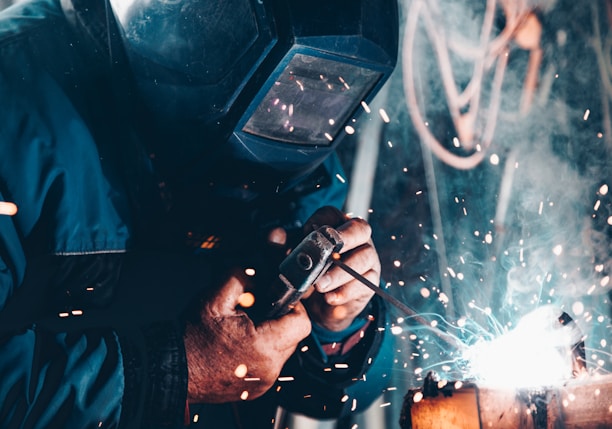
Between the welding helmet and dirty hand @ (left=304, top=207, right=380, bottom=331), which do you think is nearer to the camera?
the welding helmet

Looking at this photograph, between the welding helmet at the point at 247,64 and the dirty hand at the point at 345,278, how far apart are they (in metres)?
0.32

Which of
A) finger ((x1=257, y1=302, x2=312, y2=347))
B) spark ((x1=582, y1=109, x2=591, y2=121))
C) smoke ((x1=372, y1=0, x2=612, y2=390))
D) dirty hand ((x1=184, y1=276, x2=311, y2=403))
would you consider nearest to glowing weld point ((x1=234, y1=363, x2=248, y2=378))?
dirty hand ((x1=184, y1=276, x2=311, y2=403))

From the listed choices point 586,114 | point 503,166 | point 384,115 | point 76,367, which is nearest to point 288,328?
point 76,367

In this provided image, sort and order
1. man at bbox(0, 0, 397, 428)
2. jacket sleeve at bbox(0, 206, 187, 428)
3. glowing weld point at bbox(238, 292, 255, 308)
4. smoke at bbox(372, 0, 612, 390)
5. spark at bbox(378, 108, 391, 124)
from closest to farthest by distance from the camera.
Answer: jacket sleeve at bbox(0, 206, 187, 428) → man at bbox(0, 0, 397, 428) → glowing weld point at bbox(238, 292, 255, 308) → smoke at bbox(372, 0, 612, 390) → spark at bbox(378, 108, 391, 124)

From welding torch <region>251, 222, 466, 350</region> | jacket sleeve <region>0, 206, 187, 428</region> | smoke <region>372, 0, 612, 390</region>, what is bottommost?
jacket sleeve <region>0, 206, 187, 428</region>

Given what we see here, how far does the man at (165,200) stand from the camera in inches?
45.9

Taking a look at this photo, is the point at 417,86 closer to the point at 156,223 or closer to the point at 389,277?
the point at 389,277

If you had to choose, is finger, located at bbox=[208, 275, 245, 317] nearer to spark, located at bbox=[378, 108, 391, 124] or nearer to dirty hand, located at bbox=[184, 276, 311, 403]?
dirty hand, located at bbox=[184, 276, 311, 403]

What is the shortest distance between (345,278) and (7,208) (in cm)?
97

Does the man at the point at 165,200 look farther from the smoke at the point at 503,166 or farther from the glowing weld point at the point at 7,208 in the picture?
the smoke at the point at 503,166

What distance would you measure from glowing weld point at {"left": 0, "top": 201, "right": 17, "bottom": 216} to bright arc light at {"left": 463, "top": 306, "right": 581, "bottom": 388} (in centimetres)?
119

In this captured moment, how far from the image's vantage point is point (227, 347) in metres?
1.39

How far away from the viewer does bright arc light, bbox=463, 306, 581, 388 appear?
1307 millimetres

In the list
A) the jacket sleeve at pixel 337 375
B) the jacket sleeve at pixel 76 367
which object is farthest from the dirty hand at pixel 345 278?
the jacket sleeve at pixel 76 367
